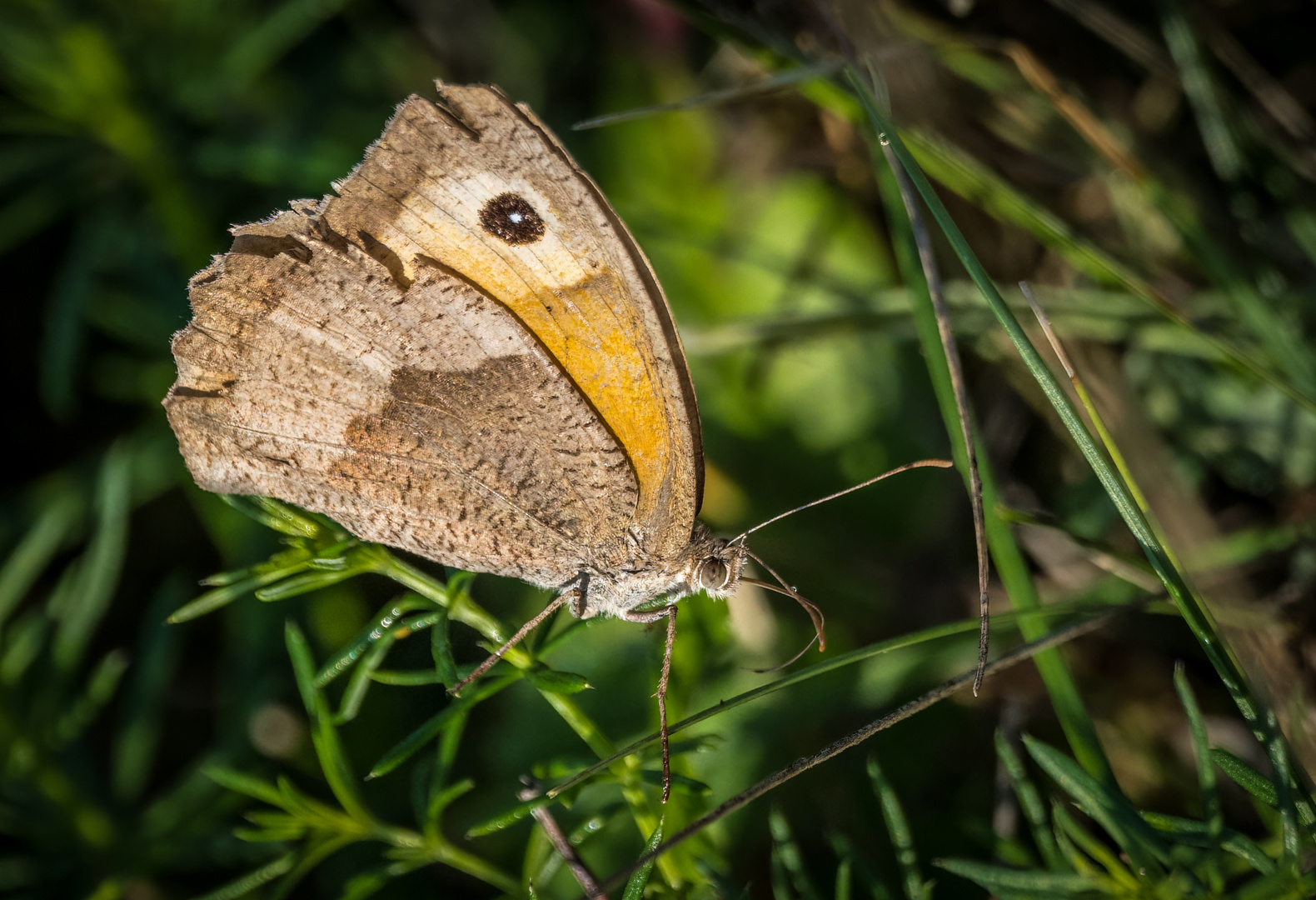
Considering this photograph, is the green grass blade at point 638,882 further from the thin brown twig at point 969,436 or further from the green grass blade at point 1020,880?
the thin brown twig at point 969,436

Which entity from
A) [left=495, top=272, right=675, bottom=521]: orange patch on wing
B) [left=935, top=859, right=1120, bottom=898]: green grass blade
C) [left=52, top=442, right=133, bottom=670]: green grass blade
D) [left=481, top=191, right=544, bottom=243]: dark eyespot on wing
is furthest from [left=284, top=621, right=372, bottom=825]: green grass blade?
[left=935, top=859, right=1120, bottom=898]: green grass blade

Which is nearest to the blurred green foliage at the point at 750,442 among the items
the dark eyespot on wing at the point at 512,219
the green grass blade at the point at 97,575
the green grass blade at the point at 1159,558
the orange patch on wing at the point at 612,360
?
the green grass blade at the point at 97,575

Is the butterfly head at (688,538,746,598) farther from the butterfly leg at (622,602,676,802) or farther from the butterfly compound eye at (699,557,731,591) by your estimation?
the butterfly leg at (622,602,676,802)

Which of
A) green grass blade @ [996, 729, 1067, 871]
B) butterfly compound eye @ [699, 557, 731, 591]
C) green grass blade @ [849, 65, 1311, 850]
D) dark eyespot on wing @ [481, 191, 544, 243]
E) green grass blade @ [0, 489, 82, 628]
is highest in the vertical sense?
dark eyespot on wing @ [481, 191, 544, 243]

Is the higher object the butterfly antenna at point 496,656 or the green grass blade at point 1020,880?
the butterfly antenna at point 496,656

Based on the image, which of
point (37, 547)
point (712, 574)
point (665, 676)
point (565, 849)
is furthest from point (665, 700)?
point (37, 547)

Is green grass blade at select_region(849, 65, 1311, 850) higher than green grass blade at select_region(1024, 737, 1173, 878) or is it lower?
higher

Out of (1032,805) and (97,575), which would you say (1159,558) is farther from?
(97,575)
